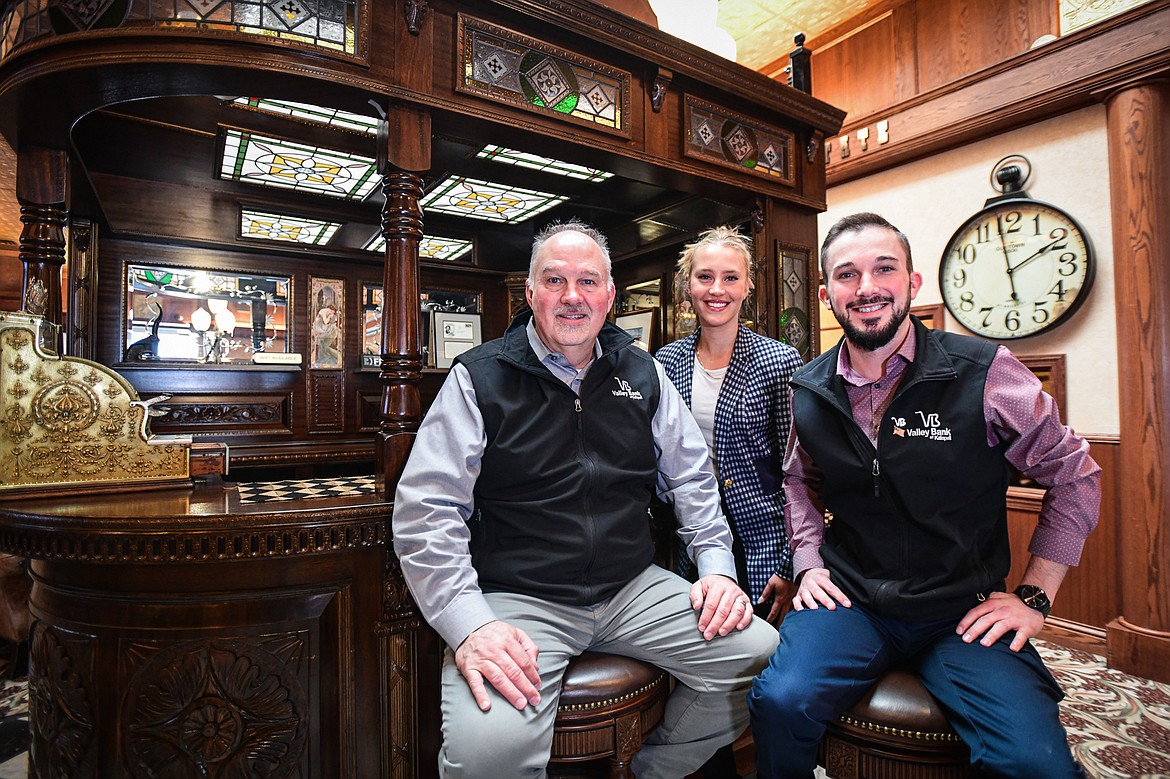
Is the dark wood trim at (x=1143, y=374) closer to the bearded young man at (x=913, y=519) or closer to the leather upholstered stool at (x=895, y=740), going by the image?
the bearded young man at (x=913, y=519)

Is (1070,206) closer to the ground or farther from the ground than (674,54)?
closer to the ground

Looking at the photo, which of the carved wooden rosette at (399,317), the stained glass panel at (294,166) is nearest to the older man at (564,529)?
the carved wooden rosette at (399,317)

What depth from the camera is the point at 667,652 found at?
1707 mm

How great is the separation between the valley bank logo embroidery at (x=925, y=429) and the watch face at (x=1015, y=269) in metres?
3.09

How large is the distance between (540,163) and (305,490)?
6.54 ft

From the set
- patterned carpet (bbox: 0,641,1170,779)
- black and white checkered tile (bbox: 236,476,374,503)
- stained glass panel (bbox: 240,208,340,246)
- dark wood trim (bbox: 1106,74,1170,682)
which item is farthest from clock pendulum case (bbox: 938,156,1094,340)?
stained glass panel (bbox: 240,208,340,246)

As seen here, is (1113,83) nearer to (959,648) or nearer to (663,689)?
(959,648)

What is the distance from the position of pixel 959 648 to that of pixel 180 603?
217cm

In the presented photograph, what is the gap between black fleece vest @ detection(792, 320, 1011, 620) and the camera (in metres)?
1.53

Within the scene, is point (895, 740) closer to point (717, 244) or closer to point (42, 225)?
point (717, 244)

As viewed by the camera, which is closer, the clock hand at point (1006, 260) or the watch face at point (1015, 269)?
the watch face at point (1015, 269)

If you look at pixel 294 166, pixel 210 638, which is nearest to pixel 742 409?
pixel 210 638

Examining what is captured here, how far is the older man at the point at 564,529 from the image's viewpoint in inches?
63.8

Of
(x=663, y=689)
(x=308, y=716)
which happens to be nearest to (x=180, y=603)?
(x=308, y=716)
